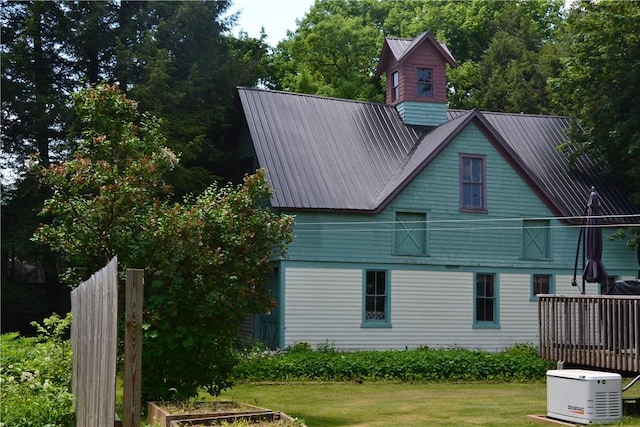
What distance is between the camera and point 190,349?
13039 mm

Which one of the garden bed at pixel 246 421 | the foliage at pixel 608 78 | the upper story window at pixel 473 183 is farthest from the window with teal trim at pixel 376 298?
the garden bed at pixel 246 421

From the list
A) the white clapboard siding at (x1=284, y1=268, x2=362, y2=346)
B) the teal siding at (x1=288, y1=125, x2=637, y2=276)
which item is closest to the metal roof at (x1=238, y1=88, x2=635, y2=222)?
the teal siding at (x1=288, y1=125, x2=637, y2=276)

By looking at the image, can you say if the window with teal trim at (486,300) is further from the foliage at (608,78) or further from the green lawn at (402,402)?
the foliage at (608,78)

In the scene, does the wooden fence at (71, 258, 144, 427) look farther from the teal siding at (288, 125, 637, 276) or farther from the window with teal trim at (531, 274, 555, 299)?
the window with teal trim at (531, 274, 555, 299)

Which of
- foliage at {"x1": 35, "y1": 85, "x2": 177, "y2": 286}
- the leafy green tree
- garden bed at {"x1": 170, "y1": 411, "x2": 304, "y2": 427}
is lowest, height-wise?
garden bed at {"x1": 170, "y1": 411, "x2": 304, "y2": 427}

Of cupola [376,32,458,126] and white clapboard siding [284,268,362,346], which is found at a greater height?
cupola [376,32,458,126]

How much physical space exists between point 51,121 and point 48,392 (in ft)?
61.6

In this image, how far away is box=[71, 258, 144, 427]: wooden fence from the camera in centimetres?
639

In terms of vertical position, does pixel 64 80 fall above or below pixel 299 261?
above

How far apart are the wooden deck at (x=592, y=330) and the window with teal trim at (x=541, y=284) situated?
1084 cm

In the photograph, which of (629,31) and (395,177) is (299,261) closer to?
(395,177)

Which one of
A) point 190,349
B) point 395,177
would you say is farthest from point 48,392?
point 395,177

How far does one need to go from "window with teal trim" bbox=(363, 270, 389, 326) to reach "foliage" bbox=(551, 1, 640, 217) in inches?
332

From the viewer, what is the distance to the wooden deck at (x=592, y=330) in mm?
14500
